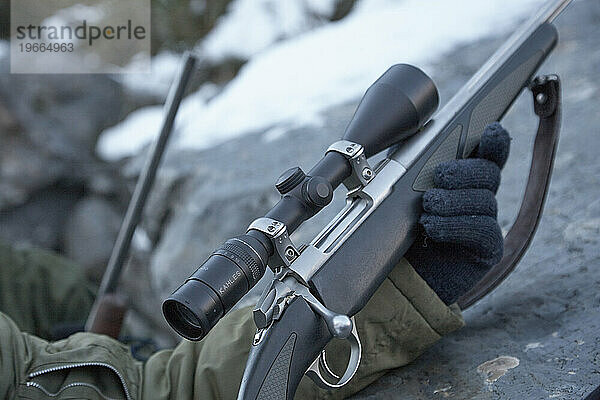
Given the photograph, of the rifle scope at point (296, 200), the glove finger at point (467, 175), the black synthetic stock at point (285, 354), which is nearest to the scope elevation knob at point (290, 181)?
the rifle scope at point (296, 200)

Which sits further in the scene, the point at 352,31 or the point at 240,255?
the point at 352,31

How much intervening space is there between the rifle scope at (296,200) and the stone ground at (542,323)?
438mm

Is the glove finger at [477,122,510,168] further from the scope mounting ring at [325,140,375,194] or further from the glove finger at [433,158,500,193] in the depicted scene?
the scope mounting ring at [325,140,375,194]

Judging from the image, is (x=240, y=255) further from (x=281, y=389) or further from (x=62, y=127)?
(x=62, y=127)

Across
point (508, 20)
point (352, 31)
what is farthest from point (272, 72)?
point (508, 20)

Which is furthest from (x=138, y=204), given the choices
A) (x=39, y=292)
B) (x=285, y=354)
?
(x=285, y=354)

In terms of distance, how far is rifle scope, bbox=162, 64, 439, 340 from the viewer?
3.69 feet

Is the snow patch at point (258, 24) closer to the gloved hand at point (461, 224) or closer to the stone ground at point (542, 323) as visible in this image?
the stone ground at point (542, 323)

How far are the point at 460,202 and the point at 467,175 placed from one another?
7 centimetres

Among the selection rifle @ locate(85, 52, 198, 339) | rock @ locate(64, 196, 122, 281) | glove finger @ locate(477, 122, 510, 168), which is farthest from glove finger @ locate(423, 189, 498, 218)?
rock @ locate(64, 196, 122, 281)

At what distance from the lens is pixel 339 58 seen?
366 centimetres

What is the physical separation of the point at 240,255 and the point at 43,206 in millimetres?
3732

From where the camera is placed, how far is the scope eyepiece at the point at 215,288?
1107 millimetres

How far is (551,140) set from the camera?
169 cm
